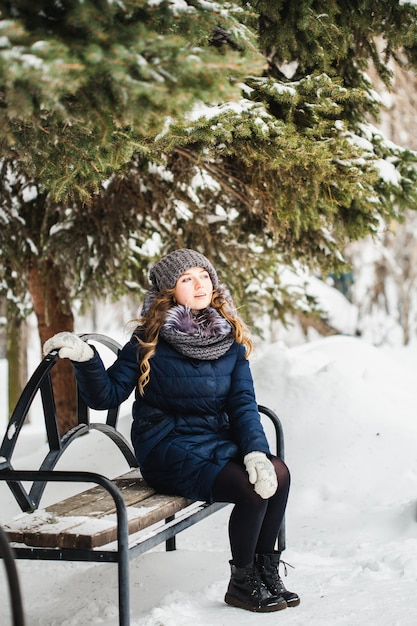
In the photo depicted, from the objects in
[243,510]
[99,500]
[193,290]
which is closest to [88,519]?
[99,500]

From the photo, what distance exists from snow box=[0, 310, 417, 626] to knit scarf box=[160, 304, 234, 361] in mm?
1143

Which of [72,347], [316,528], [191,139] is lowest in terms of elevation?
[316,528]

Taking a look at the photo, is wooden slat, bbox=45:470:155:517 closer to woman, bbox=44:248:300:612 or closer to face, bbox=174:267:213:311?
woman, bbox=44:248:300:612

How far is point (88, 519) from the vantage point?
3047 millimetres

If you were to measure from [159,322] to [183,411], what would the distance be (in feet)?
1.49

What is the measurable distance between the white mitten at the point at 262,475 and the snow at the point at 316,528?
550 mm

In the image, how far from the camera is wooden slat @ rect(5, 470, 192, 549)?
2.86 metres

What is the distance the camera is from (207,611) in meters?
3.38

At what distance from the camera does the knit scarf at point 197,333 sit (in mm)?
3619

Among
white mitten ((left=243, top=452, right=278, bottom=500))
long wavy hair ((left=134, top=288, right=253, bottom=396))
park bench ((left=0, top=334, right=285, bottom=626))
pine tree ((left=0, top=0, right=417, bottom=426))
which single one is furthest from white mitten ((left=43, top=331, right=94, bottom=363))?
white mitten ((left=243, top=452, right=278, bottom=500))

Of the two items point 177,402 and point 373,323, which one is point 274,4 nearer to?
point 177,402

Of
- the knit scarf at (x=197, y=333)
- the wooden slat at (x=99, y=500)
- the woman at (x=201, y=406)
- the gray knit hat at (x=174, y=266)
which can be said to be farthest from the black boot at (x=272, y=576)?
the gray knit hat at (x=174, y=266)

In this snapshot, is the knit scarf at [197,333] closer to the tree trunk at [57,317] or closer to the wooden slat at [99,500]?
the wooden slat at [99,500]

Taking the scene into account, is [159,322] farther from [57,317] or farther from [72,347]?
[57,317]
